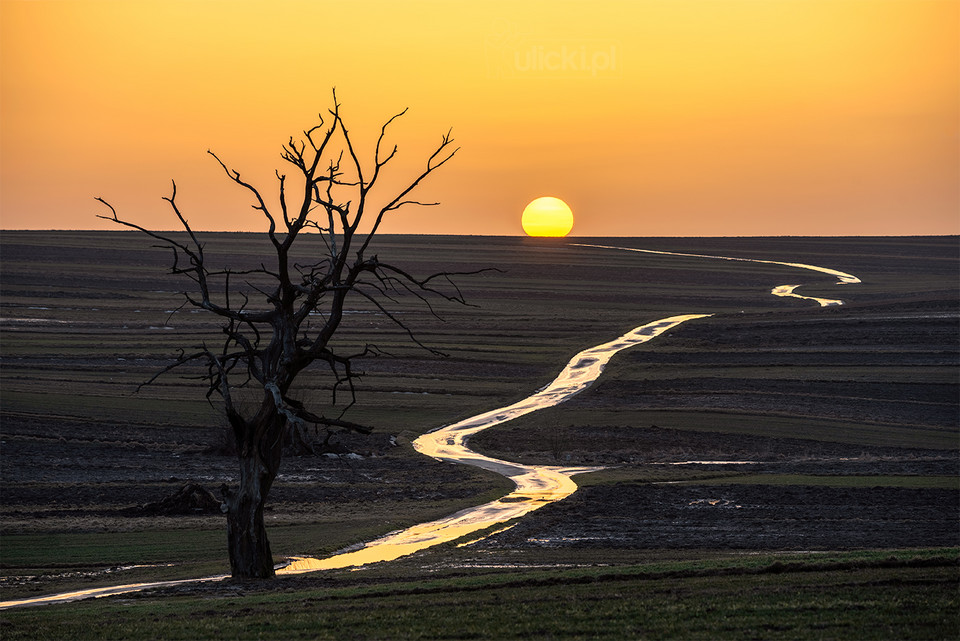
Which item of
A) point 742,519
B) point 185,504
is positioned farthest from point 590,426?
point 185,504

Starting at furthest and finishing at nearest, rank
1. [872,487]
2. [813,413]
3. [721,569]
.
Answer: [813,413], [872,487], [721,569]

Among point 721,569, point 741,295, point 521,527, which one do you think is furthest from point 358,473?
point 741,295

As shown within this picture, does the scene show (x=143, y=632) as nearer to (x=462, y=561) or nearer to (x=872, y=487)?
(x=462, y=561)

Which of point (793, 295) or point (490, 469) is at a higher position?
point (793, 295)

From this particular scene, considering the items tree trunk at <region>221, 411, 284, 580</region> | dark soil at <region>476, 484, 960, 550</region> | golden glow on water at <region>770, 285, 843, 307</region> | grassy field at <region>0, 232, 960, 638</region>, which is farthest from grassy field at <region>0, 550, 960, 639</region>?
golden glow on water at <region>770, 285, 843, 307</region>

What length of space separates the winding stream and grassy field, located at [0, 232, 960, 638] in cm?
109

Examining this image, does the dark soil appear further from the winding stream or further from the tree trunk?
the tree trunk

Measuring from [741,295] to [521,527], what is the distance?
130901 mm

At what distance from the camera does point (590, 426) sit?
196 ft

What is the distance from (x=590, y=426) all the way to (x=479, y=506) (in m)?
21.0

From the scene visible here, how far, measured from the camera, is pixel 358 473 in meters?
47.3

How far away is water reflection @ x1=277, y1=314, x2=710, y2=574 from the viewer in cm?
3108

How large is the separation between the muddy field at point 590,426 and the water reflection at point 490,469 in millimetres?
1360

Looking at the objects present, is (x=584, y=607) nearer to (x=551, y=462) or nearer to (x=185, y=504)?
(x=185, y=504)
